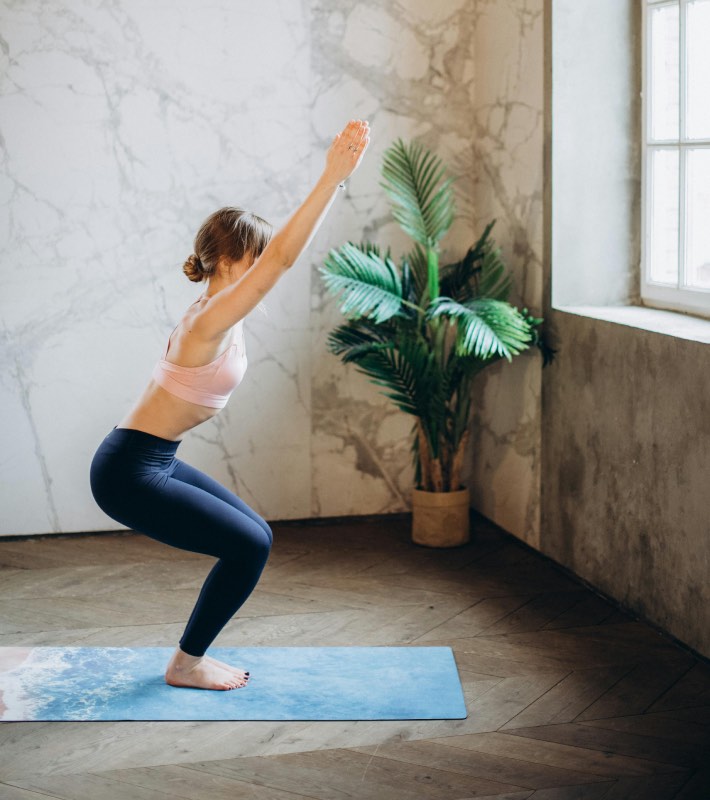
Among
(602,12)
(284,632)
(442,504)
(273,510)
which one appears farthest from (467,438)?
(602,12)

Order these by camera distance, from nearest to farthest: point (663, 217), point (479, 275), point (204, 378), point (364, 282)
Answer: point (204, 378)
point (663, 217)
point (364, 282)
point (479, 275)

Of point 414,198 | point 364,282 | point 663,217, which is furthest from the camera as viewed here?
point 414,198

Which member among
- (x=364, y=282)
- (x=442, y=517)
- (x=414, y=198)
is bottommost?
(x=442, y=517)

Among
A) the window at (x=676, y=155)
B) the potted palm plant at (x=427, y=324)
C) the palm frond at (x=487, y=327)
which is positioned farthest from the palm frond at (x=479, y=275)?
the window at (x=676, y=155)

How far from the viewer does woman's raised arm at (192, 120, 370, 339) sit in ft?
7.55

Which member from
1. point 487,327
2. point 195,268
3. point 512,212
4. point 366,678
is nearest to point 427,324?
point 487,327

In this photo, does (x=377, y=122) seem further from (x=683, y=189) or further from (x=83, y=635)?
(x=83, y=635)

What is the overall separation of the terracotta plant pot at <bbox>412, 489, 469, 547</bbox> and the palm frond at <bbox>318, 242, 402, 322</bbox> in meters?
0.72

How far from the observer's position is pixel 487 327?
3545 millimetres

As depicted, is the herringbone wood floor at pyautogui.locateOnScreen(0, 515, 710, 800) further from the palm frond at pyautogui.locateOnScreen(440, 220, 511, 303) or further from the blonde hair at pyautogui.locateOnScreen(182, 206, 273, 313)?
the blonde hair at pyautogui.locateOnScreen(182, 206, 273, 313)

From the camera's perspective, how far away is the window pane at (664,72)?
3359 millimetres

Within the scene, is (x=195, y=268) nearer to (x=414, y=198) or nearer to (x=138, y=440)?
(x=138, y=440)

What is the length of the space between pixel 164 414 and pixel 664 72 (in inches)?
78.5

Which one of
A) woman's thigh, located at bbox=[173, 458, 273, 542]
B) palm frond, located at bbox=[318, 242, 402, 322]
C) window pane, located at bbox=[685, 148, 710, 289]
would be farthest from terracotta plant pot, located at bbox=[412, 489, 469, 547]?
woman's thigh, located at bbox=[173, 458, 273, 542]
